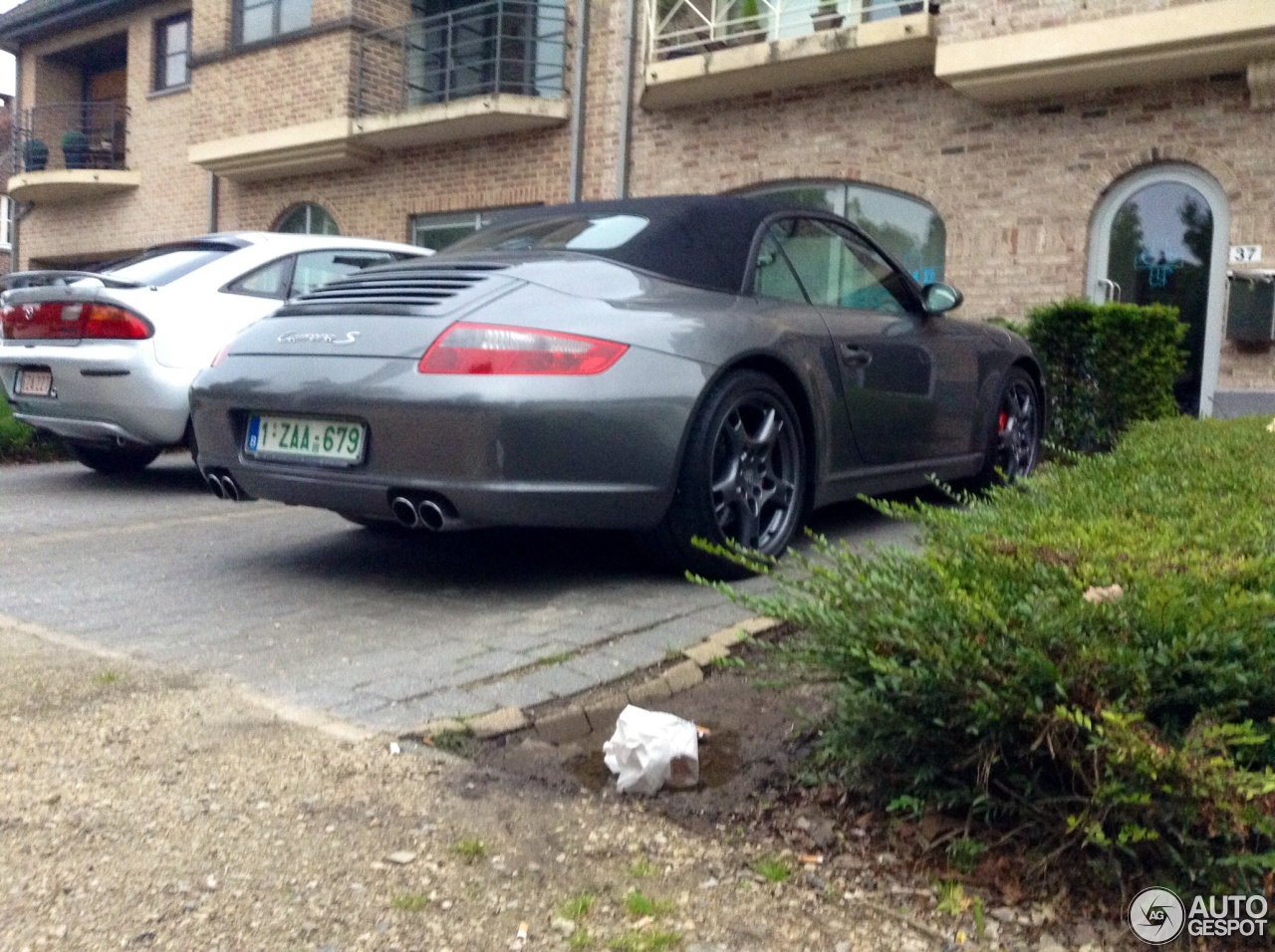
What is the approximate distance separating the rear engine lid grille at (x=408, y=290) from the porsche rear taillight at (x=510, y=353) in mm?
214

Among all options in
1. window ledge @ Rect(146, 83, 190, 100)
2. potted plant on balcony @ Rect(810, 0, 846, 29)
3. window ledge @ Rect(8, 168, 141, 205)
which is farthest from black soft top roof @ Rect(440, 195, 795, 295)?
window ledge @ Rect(8, 168, 141, 205)

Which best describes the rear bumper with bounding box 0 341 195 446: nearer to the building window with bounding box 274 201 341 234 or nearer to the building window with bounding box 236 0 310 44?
the building window with bounding box 236 0 310 44

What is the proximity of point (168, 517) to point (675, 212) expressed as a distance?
306cm

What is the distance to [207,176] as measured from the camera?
18.8m

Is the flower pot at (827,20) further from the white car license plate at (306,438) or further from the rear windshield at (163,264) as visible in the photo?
the white car license plate at (306,438)

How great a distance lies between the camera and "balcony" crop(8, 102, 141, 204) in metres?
20.4

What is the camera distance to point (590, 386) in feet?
13.7

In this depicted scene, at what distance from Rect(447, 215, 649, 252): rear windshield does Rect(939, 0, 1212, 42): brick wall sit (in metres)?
6.59

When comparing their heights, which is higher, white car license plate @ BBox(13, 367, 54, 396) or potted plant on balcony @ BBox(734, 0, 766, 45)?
potted plant on balcony @ BBox(734, 0, 766, 45)

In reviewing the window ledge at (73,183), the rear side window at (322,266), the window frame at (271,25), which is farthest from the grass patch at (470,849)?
the window ledge at (73,183)

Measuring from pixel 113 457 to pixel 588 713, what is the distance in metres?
6.00

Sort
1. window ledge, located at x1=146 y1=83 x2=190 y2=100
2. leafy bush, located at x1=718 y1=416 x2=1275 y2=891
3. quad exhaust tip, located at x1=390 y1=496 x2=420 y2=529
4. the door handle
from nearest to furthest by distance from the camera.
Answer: leafy bush, located at x1=718 y1=416 x2=1275 y2=891 < quad exhaust tip, located at x1=390 y1=496 x2=420 y2=529 < the door handle < window ledge, located at x1=146 y1=83 x2=190 y2=100

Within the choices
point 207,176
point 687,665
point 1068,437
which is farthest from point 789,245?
point 207,176

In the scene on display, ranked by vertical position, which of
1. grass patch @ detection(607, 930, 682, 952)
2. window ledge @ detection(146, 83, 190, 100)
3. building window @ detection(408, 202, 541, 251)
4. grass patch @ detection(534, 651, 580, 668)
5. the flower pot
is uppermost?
window ledge @ detection(146, 83, 190, 100)
